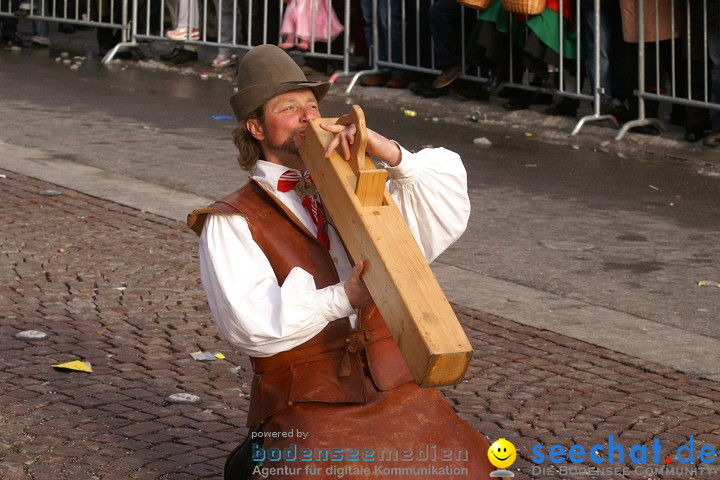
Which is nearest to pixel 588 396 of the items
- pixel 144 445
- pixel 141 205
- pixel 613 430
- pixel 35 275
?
pixel 613 430

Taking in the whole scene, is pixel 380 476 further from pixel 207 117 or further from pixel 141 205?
pixel 207 117

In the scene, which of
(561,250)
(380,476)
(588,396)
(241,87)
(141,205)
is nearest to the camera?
(380,476)

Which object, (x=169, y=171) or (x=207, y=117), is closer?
(x=169, y=171)

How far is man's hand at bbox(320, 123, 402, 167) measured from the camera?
11.4ft

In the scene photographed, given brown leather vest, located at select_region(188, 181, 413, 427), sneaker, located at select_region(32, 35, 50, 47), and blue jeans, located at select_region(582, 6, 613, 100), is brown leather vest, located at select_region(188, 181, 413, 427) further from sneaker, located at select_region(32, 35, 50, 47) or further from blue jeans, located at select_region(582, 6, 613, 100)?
sneaker, located at select_region(32, 35, 50, 47)

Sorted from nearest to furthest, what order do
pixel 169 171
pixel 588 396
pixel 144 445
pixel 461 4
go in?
pixel 144 445, pixel 588 396, pixel 169 171, pixel 461 4

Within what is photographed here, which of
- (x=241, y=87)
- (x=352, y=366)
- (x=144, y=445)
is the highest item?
(x=241, y=87)

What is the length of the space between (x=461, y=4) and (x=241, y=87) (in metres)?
7.92

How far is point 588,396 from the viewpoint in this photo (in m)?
5.14

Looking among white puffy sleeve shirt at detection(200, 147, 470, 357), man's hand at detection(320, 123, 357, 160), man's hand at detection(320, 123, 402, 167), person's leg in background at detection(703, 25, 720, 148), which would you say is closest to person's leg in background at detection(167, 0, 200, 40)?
person's leg in background at detection(703, 25, 720, 148)

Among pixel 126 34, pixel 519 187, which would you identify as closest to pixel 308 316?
pixel 519 187

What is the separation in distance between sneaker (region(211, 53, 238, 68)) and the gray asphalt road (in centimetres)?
73

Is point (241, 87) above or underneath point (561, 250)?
above

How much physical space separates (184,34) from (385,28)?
3181mm
